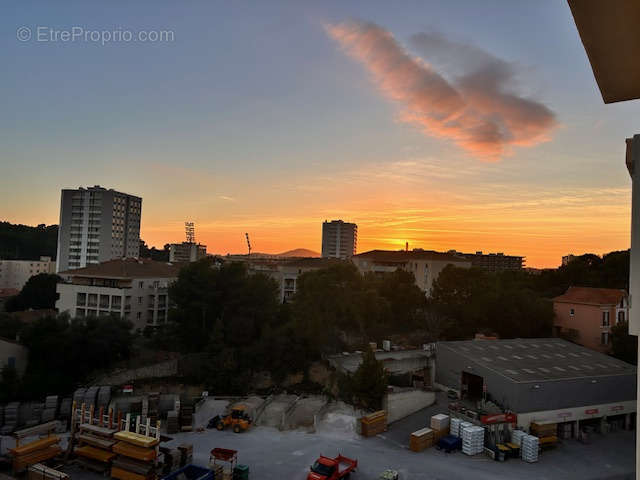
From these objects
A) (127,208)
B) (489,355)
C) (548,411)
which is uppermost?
(127,208)

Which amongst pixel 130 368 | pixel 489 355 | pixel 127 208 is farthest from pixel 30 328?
pixel 127 208

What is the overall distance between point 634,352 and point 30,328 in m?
41.9

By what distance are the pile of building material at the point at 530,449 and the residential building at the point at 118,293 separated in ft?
111

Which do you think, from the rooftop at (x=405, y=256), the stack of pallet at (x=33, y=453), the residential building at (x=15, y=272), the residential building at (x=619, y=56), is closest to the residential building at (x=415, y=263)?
the rooftop at (x=405, y=256)

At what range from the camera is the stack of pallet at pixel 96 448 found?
1764 cm

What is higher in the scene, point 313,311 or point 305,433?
point 313,311

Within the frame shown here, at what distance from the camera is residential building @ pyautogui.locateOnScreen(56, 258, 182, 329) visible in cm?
4234

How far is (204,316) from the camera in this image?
112 feet

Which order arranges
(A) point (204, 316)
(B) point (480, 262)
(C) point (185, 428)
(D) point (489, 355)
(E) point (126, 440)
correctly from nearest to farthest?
(E) point (126, 440) → (C) point (185, 428) → (D) point (489, 355) → (A) point (204, 316) → (B) point (480, 262)

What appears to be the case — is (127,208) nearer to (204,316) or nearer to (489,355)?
(204,316)

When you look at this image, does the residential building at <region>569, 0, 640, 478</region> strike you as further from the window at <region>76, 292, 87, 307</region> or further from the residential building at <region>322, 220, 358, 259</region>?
the residential building at <region>322, 220, 358, 259</region>

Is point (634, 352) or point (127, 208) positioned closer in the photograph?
point (634, 352)

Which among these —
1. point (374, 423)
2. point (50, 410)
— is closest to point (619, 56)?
point (374, 423)

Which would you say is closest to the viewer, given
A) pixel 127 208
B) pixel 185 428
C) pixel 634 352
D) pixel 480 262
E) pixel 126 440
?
pixel 126 440
